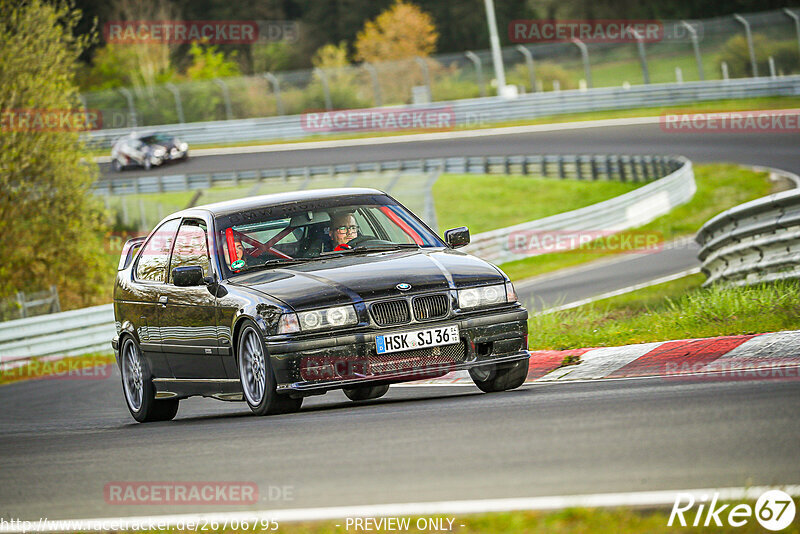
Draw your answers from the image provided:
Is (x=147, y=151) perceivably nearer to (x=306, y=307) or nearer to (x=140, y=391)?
(x=140, y=391)

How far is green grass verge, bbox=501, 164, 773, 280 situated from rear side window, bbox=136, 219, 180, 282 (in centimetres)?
1381

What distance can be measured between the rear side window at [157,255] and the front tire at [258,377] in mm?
1646

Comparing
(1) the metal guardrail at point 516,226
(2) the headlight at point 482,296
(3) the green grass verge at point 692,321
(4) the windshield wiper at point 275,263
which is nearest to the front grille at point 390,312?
(2) the headlight at point 482,296

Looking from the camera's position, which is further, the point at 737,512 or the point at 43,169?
the point at 43,169

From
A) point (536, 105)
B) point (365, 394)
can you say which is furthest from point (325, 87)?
point (365, 394)

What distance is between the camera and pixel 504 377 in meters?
8.71

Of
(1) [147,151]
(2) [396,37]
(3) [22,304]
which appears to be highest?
(2) [396,37]

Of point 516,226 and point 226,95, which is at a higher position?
point 226,95

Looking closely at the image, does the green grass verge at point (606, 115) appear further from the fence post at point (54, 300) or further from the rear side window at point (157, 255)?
the rear side window at point (157, 255)

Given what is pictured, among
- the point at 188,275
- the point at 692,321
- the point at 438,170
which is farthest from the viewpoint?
the point at 438,170

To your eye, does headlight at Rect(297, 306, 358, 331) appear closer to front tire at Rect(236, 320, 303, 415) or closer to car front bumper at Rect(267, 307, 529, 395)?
car front bumper at Rect(267, 307, 529, 395)

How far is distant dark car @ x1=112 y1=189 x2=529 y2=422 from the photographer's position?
789 cm

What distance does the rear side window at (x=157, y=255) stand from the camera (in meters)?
9.86

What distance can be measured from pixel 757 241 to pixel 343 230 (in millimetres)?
5561
